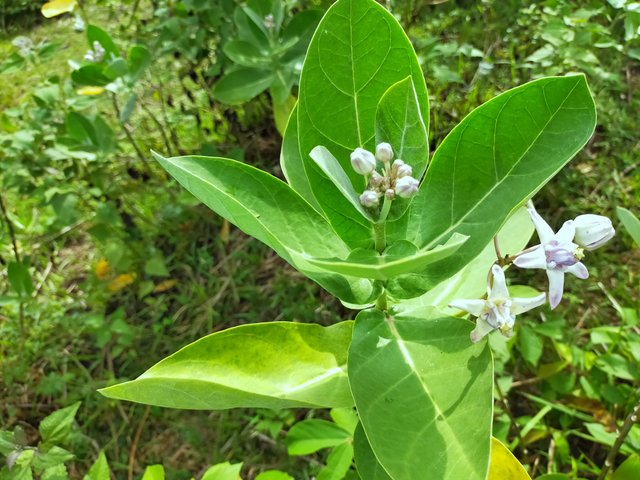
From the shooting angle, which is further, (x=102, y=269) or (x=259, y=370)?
(x=102, y=269)

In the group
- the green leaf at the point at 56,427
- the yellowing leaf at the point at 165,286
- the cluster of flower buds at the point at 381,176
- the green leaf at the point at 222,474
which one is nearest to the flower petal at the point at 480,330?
the cluster of flower buds at the point at 381,176

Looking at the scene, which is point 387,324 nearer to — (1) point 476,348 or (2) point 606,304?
(1) point 476,348

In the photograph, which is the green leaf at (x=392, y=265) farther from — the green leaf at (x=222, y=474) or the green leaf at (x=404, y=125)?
the green leaf at (x=222, y=474)

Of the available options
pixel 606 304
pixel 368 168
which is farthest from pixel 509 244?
pixel 606 304

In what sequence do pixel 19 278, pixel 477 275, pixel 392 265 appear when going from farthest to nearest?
pixel 19 278
pixel 477 275
pixel 392 265

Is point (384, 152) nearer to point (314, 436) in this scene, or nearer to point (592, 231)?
point (592, 231)

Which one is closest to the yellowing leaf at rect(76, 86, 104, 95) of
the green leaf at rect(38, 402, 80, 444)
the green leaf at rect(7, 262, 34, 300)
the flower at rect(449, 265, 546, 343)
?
the green leaf at rect(7, 262, 34, 300)

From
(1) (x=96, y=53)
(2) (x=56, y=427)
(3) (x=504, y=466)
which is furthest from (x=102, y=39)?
(3) (x=504, y=466)
